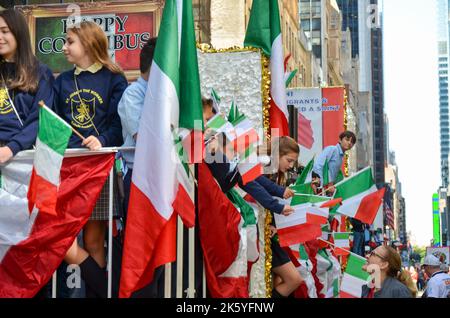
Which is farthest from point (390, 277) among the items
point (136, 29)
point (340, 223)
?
point (136, 29)

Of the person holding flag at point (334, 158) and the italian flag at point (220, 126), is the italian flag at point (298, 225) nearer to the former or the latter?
the italian flag at point (220, 126)

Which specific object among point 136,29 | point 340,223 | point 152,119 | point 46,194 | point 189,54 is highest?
point 136,29

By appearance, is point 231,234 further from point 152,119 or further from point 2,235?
point 2,235

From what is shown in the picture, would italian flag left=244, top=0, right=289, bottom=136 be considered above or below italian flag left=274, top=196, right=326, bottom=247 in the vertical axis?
above

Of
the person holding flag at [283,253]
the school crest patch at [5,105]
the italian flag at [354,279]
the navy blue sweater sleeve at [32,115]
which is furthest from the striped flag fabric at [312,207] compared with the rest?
the school crest patch at [5,105]

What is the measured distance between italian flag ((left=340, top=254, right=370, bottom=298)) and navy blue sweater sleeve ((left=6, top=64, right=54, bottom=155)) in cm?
332

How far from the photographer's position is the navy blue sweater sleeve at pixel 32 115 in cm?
691

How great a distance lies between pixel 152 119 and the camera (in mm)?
6910

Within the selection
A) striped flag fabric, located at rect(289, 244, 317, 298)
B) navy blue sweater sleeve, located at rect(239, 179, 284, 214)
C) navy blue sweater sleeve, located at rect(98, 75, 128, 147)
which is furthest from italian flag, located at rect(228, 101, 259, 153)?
striped flag fabric, located at rect(289, 244, 317, 298)

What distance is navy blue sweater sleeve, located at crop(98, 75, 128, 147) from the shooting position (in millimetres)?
7188

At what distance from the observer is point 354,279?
8.64 m

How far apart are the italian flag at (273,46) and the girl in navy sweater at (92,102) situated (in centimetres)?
273

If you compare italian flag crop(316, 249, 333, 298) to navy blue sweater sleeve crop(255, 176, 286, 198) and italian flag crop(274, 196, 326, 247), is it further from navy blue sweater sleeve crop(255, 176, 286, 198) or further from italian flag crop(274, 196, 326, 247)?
navy blue sweater sleeve crop(255, 176, 286, 198)
